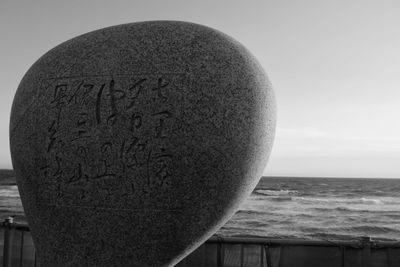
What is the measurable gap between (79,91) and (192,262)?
2.63 metres

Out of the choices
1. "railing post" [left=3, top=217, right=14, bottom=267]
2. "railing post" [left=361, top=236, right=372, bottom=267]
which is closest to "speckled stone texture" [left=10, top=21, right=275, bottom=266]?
"railing post" [left=361, top=236, right=372, bottom=267]

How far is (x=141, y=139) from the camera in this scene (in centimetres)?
400

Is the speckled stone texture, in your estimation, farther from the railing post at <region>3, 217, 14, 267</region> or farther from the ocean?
the ocean

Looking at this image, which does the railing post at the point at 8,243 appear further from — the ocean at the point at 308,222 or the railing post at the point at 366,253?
the ocean at the point at 308,222

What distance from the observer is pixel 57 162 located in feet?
13.9

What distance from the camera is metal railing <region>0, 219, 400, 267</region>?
5.64m

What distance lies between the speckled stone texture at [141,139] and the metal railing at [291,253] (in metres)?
1.37

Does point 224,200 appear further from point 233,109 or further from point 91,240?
point 91,240

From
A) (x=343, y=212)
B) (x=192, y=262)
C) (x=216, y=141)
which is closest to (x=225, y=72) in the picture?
(x=216, y=141)

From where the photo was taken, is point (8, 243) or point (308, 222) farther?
point (308, 222)

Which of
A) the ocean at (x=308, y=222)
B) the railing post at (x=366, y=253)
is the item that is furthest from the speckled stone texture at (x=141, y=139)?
the ocean at (x=308, y=222)

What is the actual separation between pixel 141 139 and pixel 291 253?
103 inches

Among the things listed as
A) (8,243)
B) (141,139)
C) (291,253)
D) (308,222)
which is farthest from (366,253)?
(308,222)

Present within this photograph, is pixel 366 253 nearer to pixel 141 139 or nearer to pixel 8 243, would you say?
pixel 141 139
